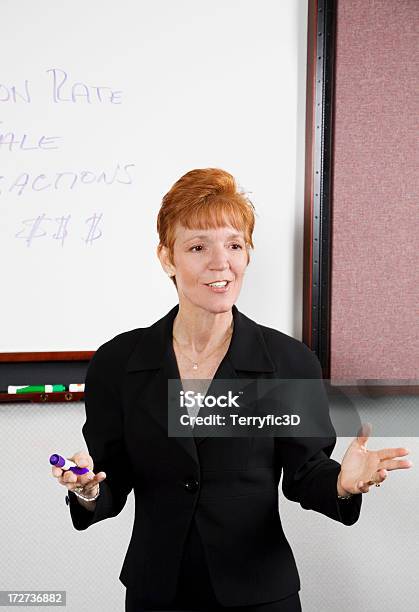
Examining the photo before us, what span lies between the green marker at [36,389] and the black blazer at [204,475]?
0.96 ft

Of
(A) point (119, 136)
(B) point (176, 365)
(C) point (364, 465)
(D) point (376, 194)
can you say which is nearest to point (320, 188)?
(D) point (376, 194)

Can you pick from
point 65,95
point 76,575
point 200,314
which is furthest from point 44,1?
point 76,575

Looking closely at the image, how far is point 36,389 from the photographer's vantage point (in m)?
1.36

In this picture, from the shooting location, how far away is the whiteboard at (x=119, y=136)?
1340 mm

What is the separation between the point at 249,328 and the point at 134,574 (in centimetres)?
42

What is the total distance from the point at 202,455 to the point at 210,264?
0.29 meters

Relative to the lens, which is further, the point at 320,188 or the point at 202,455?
the point at 320,188

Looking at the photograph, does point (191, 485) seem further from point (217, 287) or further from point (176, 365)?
point (217, 287)

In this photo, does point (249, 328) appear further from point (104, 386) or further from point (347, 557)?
point (347, 557)

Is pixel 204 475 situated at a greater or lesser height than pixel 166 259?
lesser

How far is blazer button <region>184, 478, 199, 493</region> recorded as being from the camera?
1.01m

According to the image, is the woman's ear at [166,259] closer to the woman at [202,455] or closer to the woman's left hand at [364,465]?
the woman at [202,455]

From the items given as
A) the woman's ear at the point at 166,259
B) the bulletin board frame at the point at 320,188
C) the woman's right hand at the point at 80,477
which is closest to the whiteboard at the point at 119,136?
the bulletin board frame at the point at 320,188

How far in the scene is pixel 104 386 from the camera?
3.54 feet
